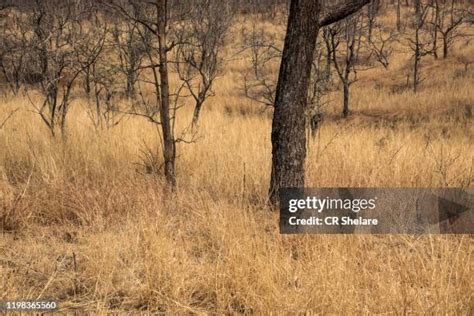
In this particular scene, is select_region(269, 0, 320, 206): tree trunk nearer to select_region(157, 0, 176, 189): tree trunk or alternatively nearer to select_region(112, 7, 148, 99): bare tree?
select_region(157, 0, 176, 189): tree trunk

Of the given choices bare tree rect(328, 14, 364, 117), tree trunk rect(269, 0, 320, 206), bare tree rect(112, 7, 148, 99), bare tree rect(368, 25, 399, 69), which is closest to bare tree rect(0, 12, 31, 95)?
bare tree rect(112, 7, 148, 99)

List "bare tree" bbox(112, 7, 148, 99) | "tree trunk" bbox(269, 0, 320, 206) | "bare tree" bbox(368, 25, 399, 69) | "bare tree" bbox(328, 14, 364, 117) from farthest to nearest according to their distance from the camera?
"bare tree" bbox(368, 25, 399, 69) → "bare tree" bbox(328, 14, 364, 117) → "bare tree" bbox(112, 7, 148, 99) → "tree trunk" bbox(269, 0, 320, 206)

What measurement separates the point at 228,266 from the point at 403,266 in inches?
43.5

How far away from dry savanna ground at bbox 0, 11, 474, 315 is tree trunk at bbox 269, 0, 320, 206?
0.42 meters

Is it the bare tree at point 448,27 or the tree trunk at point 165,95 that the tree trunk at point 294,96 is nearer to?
the tree trunk at point 165,95

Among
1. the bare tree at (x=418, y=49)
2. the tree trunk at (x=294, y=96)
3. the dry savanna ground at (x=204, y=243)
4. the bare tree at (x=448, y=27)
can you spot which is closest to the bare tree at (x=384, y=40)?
the bare tree at (x=418, y=49)

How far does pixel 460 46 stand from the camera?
871 inches

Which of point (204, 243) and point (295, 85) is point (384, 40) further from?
point (204, 243)

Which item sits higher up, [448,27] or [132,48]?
[448,27]

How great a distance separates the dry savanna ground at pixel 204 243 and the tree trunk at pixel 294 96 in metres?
0.42

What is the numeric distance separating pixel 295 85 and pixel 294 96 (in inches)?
3.9

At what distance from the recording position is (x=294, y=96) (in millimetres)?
4137

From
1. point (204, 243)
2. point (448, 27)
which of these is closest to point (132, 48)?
point (204, 243)

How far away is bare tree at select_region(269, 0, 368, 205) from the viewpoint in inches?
159
